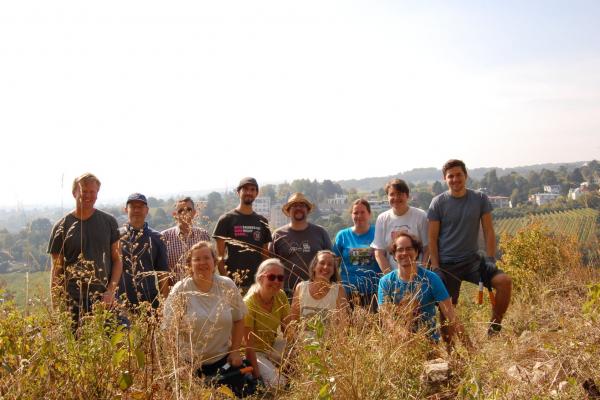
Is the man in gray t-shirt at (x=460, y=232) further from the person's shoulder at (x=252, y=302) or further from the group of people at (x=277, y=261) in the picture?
the person's shoulder at (x=252, y=302)

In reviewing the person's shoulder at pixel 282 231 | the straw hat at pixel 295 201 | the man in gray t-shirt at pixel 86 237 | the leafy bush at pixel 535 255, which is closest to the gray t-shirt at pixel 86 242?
the man in gray t-shirt at pixel 86 237

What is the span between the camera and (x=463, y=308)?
201 inches

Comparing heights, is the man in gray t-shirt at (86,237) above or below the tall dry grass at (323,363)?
above

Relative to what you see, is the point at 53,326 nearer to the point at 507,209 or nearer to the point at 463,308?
the point at 463,308

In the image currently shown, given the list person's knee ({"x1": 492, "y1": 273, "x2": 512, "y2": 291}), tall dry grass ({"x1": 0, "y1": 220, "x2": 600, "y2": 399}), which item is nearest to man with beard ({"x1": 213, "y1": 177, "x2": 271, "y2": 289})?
person's knee ({"x1": 492, "y1": 273, "x2": 512, "y2": 291})

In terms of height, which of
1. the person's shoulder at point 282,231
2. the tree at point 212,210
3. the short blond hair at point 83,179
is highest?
the short blond hair at point 83,179

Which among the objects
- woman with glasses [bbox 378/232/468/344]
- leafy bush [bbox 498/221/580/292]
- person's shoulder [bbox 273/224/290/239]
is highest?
person's shoulder [bbox 273/224/290/239]

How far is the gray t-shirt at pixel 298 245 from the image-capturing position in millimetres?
5164

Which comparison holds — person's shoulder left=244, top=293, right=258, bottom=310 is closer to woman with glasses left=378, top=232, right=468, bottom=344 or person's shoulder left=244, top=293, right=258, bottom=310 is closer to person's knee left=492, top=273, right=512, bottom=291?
woman with glasses left=378, top=232, right=468, bottom=344

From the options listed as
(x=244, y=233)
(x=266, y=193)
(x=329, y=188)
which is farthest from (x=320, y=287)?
(x=329, y=188)

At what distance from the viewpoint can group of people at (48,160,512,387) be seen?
369cm

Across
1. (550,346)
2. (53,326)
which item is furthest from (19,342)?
(550,346)

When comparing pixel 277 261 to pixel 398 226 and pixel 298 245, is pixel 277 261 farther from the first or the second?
pixel 398 226

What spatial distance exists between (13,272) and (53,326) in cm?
114
